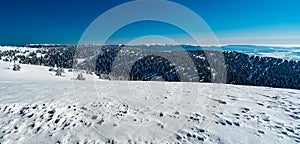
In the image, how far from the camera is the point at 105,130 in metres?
10.1

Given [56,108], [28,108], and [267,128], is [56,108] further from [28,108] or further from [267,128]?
[267,128]

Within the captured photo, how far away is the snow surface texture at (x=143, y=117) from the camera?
31.8 ft

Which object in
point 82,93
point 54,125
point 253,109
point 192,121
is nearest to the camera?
point 54,125

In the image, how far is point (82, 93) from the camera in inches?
613

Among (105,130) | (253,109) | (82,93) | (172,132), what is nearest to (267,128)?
(253,109)

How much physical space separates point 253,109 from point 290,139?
12.7 ft

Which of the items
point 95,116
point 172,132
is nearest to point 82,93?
point 95,116

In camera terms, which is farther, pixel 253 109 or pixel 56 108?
pixel 253 109

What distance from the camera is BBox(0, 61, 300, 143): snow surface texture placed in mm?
9680

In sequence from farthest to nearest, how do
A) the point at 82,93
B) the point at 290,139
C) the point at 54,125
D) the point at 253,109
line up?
the point at 82,93 → the point at 253,109 → the point at 54,125 → the point at 290,139

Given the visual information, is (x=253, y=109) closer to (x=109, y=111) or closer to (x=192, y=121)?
(x=192, y=121)

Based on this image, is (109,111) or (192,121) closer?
(192,121)

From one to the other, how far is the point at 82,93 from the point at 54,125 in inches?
205

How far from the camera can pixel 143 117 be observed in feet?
38.8
